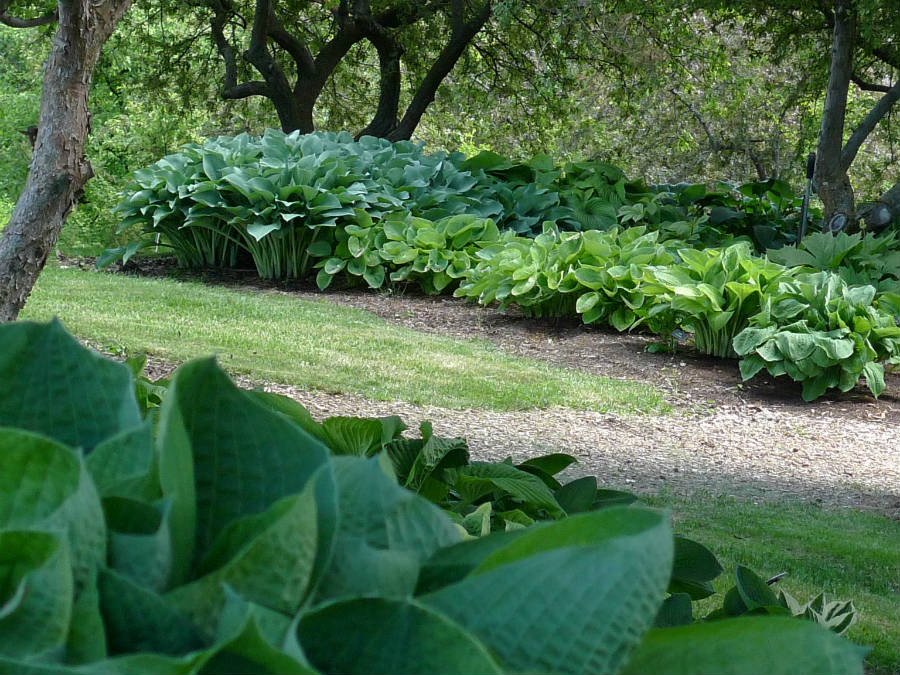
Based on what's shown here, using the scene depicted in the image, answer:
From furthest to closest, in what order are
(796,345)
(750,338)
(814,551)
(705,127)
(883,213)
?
(705,127)
(883,213)
(750,338)
(796,345)
(814,551)

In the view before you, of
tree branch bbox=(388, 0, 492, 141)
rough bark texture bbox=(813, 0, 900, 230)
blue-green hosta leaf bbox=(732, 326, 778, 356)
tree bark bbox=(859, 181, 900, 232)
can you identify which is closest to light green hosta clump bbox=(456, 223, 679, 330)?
blue-green hosta leaf bbox=(732, 326, 778, 356)

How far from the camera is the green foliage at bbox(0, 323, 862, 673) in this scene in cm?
45

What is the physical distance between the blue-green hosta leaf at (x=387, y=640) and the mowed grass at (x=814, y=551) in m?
2.75

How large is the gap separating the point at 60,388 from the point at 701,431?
6.01 m

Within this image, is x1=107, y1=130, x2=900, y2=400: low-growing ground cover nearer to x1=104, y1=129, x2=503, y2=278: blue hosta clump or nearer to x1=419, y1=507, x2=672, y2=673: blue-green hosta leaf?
x1=104, y1=129, x2=503, y2=278: blue hosta clump

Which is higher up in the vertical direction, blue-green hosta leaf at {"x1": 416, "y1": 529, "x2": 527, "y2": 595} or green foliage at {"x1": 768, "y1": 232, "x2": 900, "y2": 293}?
green foliage at {"x1": 768, "y1": 232, "x2": 900, "y2": 293}

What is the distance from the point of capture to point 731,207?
12.7 meters

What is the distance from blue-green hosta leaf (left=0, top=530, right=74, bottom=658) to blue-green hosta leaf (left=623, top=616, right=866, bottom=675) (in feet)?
1.05

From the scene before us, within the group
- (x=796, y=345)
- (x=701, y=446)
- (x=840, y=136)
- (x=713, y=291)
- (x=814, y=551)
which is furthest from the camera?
(x=840, y=136)

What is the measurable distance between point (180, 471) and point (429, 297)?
948cm

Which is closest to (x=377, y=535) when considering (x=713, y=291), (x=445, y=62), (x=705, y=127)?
(x=713, y=291)

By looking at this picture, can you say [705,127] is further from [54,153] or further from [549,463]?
[549,463]

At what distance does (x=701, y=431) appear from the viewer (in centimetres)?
627

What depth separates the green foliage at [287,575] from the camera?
451 millimetres
